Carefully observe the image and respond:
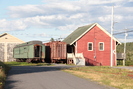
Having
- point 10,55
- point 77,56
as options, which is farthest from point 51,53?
point 10,55

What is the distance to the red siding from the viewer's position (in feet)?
165

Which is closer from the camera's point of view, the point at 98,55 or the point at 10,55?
the point at 98,55

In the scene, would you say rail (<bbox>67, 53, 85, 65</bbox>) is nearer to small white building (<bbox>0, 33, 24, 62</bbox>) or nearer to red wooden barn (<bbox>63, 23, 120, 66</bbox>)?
red wooden barn (<bbox>63, 23, 120, 66</bbox>)

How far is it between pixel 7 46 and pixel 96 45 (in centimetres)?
2264

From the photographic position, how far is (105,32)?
169ft

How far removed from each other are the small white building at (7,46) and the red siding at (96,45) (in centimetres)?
1966

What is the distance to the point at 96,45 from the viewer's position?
51125 millimetres

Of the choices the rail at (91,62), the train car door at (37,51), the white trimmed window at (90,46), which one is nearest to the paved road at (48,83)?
the train car door at (37,51)

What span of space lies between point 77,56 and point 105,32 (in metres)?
7.23

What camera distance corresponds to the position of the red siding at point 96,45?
50375mm

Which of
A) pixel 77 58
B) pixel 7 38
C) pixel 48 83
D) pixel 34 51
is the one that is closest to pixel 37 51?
pixel 34 51

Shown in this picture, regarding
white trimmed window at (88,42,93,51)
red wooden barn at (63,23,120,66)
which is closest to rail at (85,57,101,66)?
red wooden barn at (63,23,120,66)

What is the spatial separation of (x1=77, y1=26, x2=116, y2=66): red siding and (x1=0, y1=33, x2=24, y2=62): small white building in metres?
19.7

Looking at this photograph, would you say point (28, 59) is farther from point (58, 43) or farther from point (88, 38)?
point (88, 38)
